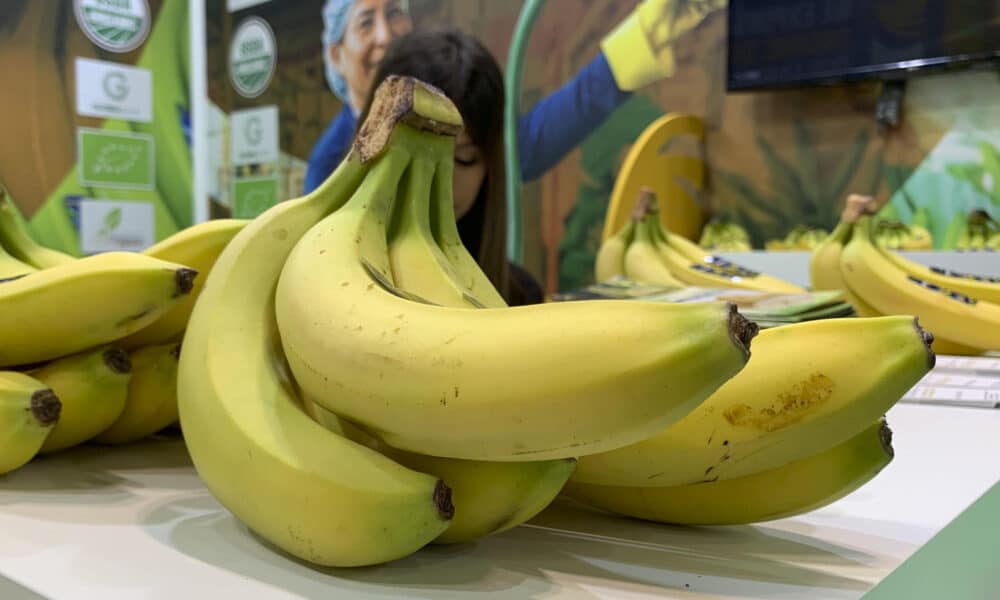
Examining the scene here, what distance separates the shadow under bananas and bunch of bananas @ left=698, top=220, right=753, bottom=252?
2.28 m

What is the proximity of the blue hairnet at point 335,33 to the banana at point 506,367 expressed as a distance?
366cm

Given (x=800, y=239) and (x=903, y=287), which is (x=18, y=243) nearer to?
(x=903, y=287)

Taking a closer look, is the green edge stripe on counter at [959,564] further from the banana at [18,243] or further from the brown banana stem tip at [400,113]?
the banana at [18,243]

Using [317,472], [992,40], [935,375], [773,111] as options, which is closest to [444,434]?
[317,472]

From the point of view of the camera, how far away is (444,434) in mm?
361

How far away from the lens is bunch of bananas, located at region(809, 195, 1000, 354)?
140cm

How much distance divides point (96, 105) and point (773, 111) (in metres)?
2.83

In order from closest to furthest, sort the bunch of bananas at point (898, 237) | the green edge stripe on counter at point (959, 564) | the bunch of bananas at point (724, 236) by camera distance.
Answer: the green edge stripe on counter at point (959, 564) → the bunch of bananas at point (898, 237) → the bunch of bananas at point (724, 236)

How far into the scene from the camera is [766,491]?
473 millimetres

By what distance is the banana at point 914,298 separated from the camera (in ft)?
4.57

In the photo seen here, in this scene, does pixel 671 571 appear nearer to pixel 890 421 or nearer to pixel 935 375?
pixel 890 421

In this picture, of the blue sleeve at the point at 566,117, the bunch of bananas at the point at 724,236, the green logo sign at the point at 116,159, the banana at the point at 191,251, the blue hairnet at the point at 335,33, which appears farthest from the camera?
the blue hairnet at the point at 335,33

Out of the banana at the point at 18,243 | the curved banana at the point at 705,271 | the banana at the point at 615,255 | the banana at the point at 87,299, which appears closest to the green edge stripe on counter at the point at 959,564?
the banana at the point at 87,299

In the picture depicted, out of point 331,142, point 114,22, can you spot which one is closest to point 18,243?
point 331,142
